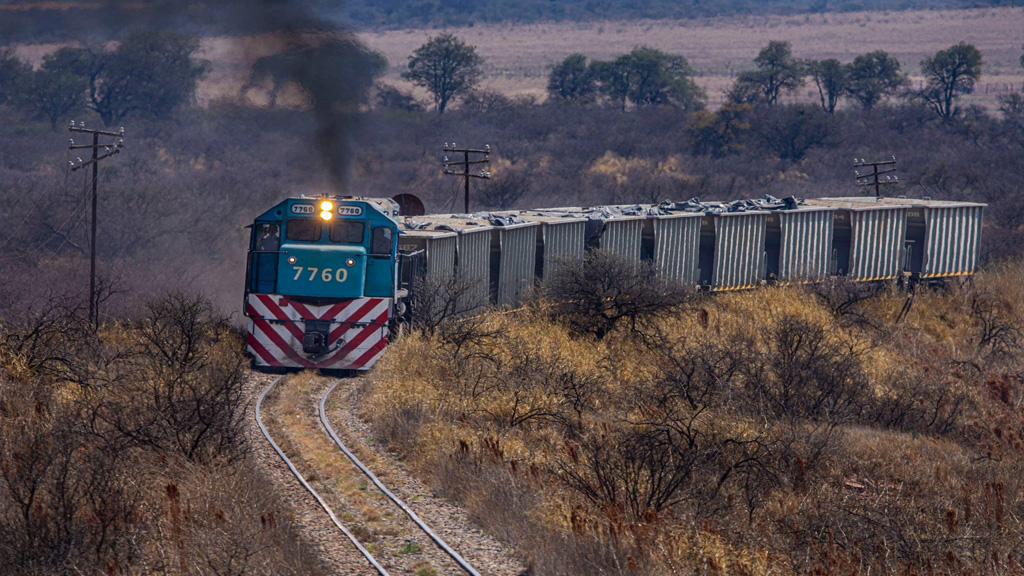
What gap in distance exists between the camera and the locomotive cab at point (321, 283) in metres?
18.0

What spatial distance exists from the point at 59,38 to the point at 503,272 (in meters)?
10.2

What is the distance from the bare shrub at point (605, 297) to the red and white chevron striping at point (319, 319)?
4.87m

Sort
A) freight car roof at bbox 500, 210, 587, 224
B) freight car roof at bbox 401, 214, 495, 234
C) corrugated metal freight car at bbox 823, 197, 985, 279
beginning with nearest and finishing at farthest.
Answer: freight car roof at bbox 401, 214, 495, 234 → freight car roof at bbox 500, 210, 587, 224 → corrugated metal freight car at bbox 823, 197, 985, 279

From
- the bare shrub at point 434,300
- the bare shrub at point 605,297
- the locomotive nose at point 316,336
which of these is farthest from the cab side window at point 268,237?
the bare shrub at point 605,297

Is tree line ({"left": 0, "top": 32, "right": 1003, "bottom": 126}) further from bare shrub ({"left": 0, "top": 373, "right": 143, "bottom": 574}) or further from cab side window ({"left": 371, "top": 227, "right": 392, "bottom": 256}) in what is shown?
bare shrub ({"left": 0, "top": 373, "right": 143, "bottom": 574})

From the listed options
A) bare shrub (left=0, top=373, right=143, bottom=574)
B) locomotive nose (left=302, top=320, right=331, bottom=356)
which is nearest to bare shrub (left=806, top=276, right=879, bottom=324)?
locomotive nose (left=302, top=320, right=331, bottom=356)

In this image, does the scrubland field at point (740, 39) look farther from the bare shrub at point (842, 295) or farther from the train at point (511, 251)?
the bare shrub at point (842, 295)

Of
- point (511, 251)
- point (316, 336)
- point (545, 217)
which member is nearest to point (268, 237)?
point (316, 336)

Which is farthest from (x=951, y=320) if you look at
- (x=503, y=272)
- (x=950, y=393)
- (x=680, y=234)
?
(x=503, y=272)

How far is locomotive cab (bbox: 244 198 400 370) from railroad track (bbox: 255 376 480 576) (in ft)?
7.33

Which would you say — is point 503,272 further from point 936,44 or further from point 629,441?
point 936,44

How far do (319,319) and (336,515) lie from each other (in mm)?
7319

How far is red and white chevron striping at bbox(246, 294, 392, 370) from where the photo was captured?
18031 millimetres

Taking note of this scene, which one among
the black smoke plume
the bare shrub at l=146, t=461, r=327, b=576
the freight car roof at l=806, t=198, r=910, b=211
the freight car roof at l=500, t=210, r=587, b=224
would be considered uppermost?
the black smoke plume
